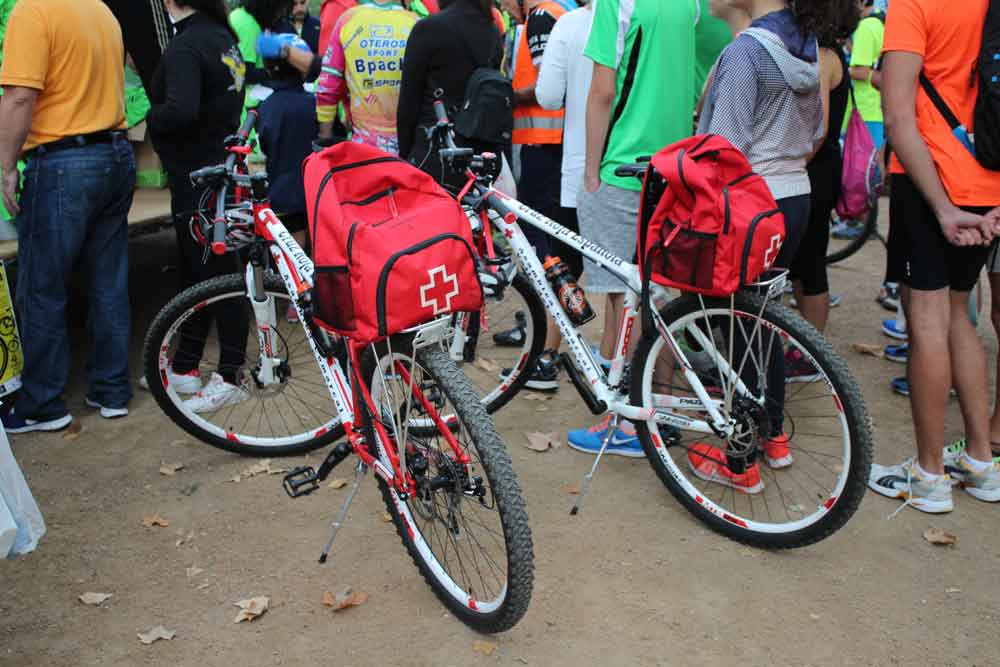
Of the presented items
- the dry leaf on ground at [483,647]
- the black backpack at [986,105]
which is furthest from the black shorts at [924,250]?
the dry leaf on ground at [483,647]

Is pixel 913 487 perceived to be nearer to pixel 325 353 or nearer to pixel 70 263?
pixel 325 353

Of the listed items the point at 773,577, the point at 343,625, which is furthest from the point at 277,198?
the point at 773,577

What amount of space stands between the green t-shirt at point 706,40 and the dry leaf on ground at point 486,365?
163cm

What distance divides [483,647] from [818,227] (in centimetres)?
289

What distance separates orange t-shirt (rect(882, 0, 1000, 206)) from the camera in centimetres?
315

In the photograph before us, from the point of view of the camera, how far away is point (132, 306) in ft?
21.4

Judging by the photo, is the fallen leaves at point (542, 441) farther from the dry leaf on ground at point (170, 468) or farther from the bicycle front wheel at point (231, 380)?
the dry leaf on ground at point (170, 468)

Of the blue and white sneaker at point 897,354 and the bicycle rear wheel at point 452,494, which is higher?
the bicycle rear wheel at point 452,494

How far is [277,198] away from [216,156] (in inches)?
19.1

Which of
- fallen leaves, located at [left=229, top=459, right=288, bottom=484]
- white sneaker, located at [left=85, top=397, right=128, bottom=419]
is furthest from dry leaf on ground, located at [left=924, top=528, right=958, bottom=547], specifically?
white sneaker, located at [left=85, top=397, right=128, bottom=419]

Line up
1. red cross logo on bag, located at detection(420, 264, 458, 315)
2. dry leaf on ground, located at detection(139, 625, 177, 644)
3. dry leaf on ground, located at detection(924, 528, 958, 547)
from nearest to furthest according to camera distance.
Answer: red cross logo on bag, located at detection(420, 264, 458, 315)
dry leaf on ground, located at detection(139, 625, 177, 644)
dry leaf on ground, located at detection(924, 528, 958, 547)

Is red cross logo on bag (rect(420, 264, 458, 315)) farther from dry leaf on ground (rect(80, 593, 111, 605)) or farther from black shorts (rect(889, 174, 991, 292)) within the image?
black shorts (rect(889, 174, 991, 292))

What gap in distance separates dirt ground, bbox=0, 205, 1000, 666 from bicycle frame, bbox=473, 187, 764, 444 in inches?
18.7

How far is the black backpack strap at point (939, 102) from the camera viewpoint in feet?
10.7
